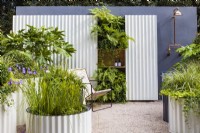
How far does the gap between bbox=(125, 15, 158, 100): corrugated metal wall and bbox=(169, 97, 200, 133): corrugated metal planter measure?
2919 mm

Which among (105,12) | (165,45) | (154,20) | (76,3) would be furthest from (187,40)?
(76,3)


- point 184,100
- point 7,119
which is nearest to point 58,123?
point 7,119

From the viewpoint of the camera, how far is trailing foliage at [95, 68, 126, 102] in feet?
21.1

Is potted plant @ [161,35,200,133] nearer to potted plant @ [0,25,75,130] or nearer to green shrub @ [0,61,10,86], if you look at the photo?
green shrub @ [0,61,10,86]

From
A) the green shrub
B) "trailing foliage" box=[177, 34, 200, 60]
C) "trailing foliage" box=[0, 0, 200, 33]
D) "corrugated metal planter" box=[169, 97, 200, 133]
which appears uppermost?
"trailing foliage" box=[0, 0, 200, 33]

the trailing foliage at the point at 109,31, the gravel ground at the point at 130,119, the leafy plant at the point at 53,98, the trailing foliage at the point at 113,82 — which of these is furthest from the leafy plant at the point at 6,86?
the trailing foliage at the point at 109,31

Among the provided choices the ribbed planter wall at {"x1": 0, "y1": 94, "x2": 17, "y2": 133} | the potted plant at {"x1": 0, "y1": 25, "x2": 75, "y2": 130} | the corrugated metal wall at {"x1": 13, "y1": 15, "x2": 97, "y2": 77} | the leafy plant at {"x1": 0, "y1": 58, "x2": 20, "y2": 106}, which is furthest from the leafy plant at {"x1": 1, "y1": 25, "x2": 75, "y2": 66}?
the ribbed planter wall at {"x1": 0, "y1": 94, "x2": 17, "y2": 133}

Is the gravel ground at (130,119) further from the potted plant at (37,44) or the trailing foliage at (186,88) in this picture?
the potted plant at (37,44)

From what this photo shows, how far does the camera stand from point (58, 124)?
2887mm

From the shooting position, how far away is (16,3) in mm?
13141

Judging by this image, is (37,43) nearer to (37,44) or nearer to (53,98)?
(37,44)

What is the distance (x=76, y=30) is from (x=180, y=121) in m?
4.28

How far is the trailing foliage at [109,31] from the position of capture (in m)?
6.54

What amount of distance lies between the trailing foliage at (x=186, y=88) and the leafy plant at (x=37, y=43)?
3.14 metres
